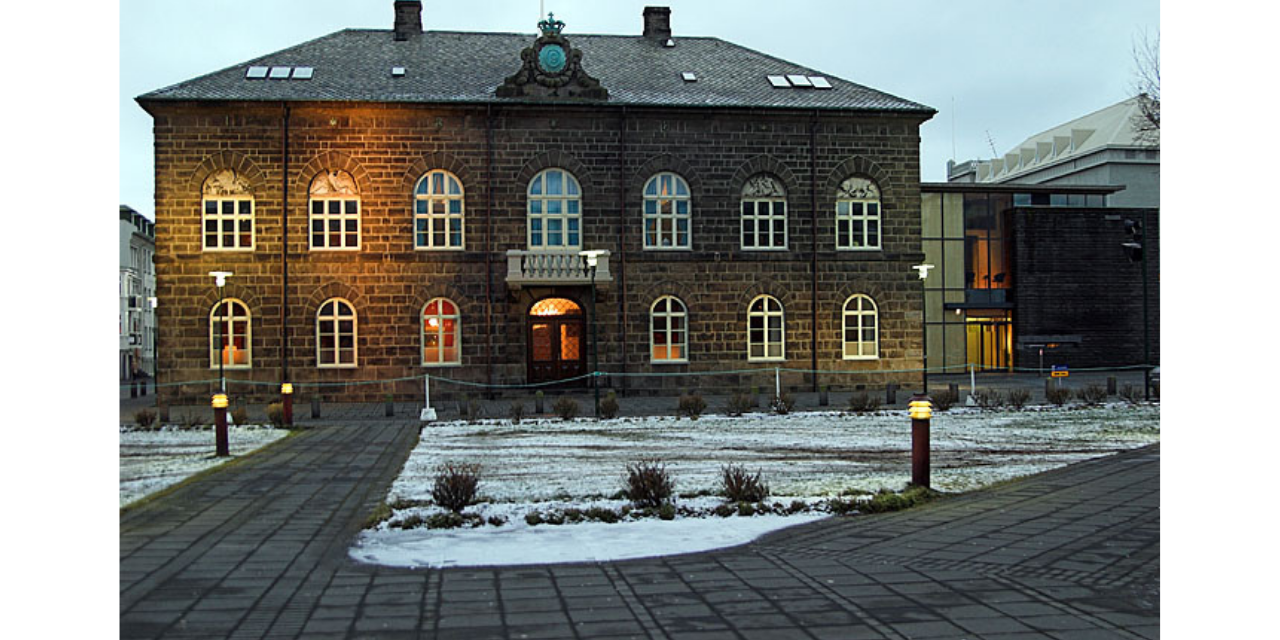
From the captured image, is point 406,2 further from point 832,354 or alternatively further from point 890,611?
point 890,611

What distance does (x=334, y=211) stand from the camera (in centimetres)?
2973

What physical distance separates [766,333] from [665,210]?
5.12 metres

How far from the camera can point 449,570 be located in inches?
261

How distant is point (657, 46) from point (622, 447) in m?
23.2

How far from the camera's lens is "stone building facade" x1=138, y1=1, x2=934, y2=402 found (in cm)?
2922

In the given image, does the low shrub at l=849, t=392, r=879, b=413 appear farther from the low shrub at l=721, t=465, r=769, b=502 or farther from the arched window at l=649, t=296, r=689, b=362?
the low shrub at l=721, t=465, r=769, b=502

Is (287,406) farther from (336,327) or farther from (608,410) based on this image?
(336,327)

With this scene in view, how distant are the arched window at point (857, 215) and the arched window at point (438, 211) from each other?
12.3 meters

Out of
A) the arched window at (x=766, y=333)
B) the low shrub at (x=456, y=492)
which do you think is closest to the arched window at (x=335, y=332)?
the arched window at (x=766, y=333)

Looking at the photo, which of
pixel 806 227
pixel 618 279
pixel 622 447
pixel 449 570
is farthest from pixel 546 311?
pixel 449 570

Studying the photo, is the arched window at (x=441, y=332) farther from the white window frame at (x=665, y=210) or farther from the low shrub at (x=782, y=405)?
the low shrub at (x=782, y=405)

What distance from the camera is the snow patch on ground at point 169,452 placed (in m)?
6.59

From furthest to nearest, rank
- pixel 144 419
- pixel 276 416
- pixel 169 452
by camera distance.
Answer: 1. pixel 276 416
2. pixel 144 419
3. pixel 169 452

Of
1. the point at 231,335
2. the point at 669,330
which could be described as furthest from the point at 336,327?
the point at 669,330
